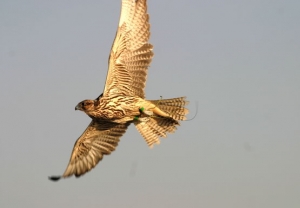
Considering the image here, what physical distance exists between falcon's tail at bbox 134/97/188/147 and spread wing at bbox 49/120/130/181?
84 cm

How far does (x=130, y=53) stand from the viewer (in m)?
18.3

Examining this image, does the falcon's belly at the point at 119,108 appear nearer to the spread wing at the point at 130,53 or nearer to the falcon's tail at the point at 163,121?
the spread wing at the point at 130,53

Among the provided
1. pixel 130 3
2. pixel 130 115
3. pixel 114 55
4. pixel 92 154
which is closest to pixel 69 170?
pixel 92 154

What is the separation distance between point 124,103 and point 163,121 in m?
1.81

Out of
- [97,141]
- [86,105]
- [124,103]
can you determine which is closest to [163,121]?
[124,103]

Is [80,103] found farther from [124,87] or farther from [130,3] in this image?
[130,3]

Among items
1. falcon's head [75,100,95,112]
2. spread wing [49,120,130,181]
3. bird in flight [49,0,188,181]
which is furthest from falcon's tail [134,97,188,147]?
falcon's head [75,100,95,112]

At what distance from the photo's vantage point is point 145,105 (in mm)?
17953

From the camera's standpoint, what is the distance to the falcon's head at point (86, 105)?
675 inches

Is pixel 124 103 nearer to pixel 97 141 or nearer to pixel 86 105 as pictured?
pixel 86 105

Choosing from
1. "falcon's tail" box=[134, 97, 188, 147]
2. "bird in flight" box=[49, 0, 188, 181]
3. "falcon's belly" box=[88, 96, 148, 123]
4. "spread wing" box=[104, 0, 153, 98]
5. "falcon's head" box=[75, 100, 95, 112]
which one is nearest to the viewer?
"falcon's head" box=[75, 100, 95, 112]

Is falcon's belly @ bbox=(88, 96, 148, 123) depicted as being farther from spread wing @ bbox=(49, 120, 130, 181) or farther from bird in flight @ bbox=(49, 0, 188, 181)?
spread wing @ bbox=(49, 120, 130, 181)

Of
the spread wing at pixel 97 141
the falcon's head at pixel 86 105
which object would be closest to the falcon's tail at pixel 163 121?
the spread wing at pixel 97 141

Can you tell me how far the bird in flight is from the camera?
17.6m
